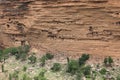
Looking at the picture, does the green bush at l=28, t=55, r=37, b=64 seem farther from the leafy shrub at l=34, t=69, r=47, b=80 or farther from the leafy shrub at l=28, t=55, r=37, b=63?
the leafy shrub at l=34, t=69, r=47, b=80

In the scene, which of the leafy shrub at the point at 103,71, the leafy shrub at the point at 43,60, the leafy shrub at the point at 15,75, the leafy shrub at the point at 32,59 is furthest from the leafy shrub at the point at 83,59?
the leafy shrub at the point at 15,75

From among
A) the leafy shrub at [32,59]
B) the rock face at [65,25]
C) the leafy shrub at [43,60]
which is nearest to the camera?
the rock face at [65,25]

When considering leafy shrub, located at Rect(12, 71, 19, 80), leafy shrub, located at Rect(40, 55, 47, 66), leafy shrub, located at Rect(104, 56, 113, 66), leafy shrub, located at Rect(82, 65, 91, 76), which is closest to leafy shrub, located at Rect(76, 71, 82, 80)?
leafy shrub, located at Rect(82, 65, 91, 76)

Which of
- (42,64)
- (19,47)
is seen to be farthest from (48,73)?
(19,47)

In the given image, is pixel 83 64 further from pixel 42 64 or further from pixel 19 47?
pixel 19 47

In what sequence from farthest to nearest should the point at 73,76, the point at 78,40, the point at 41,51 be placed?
the point at 41,51 → the point at 78,40 → the point at 73,76

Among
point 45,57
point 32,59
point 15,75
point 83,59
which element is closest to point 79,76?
point 83,59

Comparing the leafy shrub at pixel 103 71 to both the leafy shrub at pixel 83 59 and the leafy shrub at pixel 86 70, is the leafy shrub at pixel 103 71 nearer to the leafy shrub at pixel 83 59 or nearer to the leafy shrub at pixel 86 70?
the leafy shrub at pixel 86 70

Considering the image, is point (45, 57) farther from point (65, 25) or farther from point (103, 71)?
point (103, 71)
